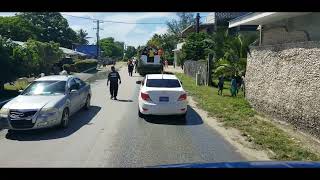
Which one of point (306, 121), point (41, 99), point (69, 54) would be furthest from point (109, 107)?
point (69, 54)

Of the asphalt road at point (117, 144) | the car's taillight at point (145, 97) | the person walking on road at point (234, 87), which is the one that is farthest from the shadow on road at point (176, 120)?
the person walking on road at point (234, 87)

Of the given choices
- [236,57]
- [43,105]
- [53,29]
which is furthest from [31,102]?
[53,29]

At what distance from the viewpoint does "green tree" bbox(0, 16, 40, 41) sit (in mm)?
68125

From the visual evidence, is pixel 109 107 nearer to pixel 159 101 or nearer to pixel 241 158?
pixel 159 101

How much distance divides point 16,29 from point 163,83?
6235cm

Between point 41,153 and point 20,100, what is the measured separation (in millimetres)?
2969

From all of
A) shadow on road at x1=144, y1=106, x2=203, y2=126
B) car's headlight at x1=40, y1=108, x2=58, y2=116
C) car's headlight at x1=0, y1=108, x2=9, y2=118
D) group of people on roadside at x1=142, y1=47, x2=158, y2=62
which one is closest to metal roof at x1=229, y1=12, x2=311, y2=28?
shadow on road at x1=144, y1=106, x2=203, y2=126

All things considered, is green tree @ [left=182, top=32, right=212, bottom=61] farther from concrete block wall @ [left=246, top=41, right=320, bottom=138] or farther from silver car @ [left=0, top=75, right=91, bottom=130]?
silver car @ [left=0, top=75, right=91, bottom=130]

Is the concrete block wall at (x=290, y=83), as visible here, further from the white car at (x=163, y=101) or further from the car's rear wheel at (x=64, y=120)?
the car's rear wheel at (x=64, y=120)

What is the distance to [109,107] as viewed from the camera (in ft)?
50.8

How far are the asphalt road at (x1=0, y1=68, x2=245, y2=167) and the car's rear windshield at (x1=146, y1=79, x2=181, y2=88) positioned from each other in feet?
3.67

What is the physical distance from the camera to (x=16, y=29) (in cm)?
6912

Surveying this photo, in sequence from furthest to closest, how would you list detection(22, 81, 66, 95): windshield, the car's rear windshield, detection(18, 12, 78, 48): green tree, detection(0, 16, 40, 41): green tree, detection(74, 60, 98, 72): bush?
detection(18, 12, 78, 48): green tree, detection(0, 16, 40, 41): green tree, detection(74, 60, 98, 72): bush, the car's rear windshield, detection(22, 81, 66, 95): windshield

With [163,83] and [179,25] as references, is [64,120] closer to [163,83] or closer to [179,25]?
[163,83]
